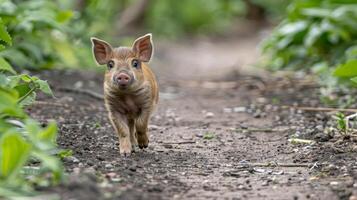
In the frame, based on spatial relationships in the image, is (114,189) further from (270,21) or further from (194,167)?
(270,21)

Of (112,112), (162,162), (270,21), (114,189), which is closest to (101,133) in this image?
(112,112)

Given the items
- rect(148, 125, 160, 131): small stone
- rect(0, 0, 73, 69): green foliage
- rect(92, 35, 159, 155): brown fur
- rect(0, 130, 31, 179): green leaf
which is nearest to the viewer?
rect(0, 130, 31, 179): green leaf

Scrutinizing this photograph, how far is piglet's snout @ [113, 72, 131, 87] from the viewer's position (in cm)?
582

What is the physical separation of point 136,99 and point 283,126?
6.66 ft

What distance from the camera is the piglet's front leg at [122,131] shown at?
19.3 feet

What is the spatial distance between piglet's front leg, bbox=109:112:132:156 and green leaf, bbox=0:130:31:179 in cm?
191

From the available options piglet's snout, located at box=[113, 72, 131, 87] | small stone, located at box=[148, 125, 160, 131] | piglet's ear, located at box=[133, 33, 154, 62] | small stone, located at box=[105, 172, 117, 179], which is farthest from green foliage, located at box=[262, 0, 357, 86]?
small stone, located at box=[105, 172, 117, 179]

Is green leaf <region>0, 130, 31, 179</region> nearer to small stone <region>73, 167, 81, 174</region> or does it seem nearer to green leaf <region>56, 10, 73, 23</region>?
small stone <region>73, 167, 81, 174</region>

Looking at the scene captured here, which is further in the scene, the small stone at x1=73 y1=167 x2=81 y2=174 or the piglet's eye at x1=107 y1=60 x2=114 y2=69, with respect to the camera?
the piglet's eye at x1=107 y1=60 x2=114 y2=69

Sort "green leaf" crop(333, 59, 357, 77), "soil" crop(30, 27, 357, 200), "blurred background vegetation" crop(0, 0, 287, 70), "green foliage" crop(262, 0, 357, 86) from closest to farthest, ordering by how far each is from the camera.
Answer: "soil" crop(30, 27, 357, 200) → "green leaf" crop(333, 59, 357, 77) → "blurred background vegetation" crop(0, 0, 287, 70) → "green foliage" crop(262, 0, 357, 86)

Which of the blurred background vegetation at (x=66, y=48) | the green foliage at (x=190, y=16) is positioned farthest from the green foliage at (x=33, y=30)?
the green foliage at (x=190, y=16)

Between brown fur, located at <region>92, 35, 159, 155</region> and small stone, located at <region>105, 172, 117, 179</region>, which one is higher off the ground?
brown fur, located at <region>92, 35, 159, 155</region>

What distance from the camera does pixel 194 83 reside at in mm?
11961

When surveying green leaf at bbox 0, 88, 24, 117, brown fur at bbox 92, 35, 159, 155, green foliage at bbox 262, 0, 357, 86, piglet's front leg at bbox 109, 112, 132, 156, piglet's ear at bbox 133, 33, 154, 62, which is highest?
green foliage at bbox 262, 0, 357, 86
